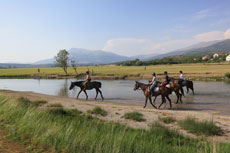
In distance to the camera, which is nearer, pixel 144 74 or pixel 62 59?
pixel 144 74

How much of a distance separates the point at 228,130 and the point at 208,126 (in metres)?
1.37

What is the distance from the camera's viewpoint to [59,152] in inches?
204

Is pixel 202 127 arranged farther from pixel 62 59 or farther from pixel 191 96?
pixel 62 59

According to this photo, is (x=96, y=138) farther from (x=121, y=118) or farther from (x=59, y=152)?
(x=121, y=118)

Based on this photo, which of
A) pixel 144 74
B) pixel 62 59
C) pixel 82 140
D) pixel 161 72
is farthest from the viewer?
pixel 62 59

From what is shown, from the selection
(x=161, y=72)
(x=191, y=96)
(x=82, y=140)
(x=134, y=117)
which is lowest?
(x=191, y=96)

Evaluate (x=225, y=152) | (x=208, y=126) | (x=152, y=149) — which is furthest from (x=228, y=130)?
(x=152, y=149)

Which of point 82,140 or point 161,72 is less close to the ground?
point 82,140

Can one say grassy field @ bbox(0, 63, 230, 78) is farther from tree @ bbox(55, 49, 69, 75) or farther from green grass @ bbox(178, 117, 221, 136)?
green grass @ bbox(178, 117, 221, 136)

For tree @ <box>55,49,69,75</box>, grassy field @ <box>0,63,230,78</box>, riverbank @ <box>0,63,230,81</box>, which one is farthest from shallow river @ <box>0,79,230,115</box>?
tree @ <box>55,49,69,75</box>

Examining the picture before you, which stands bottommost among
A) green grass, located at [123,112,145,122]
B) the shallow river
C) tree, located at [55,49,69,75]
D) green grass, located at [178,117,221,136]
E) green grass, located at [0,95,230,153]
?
the shallow river

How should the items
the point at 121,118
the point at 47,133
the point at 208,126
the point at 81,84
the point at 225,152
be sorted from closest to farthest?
the point at 225,152, the point at 47,133, the point at 208,126, the point at 121,118, the point at 81,84

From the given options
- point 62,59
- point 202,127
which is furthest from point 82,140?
point 62,59

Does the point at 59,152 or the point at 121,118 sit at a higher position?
the point at 59,152
